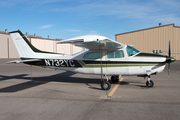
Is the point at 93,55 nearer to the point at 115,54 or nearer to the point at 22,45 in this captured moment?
the point at 115,54

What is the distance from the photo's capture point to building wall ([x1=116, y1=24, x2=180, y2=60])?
33.5 m

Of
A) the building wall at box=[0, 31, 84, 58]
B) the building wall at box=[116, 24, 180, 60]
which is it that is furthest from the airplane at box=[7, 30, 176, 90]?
the building wall at box=[0, 31, 84, 58]

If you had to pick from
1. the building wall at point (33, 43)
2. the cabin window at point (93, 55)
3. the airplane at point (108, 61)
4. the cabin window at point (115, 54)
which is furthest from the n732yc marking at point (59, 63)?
the building wall at point (33, 43)

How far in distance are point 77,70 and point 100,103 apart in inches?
129

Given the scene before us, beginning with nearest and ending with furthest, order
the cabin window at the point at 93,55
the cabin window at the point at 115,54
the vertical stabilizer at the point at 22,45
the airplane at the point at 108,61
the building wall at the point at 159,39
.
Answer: the airplane at the point at 108,61 → the cabin window at the point at 115,54 → the cabin window at the point at 93,55 → the vertical stabilizer at the point at 22,45 → the building wall at the point at 159,39

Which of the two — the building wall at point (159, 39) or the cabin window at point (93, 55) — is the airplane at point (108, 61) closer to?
the cabin window at point (93, 55)

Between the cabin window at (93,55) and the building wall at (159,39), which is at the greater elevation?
the building wall at (159,39)

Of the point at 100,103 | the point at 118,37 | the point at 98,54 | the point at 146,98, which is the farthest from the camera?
the point at 118,37

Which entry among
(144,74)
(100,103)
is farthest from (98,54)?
(100,103)

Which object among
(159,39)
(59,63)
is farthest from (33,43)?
(59,63)

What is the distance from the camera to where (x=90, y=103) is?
5.22 m

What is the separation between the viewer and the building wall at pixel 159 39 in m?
33.5

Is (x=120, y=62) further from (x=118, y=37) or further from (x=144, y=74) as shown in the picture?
(x=118, y=37)

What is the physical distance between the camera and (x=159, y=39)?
3394 cm
